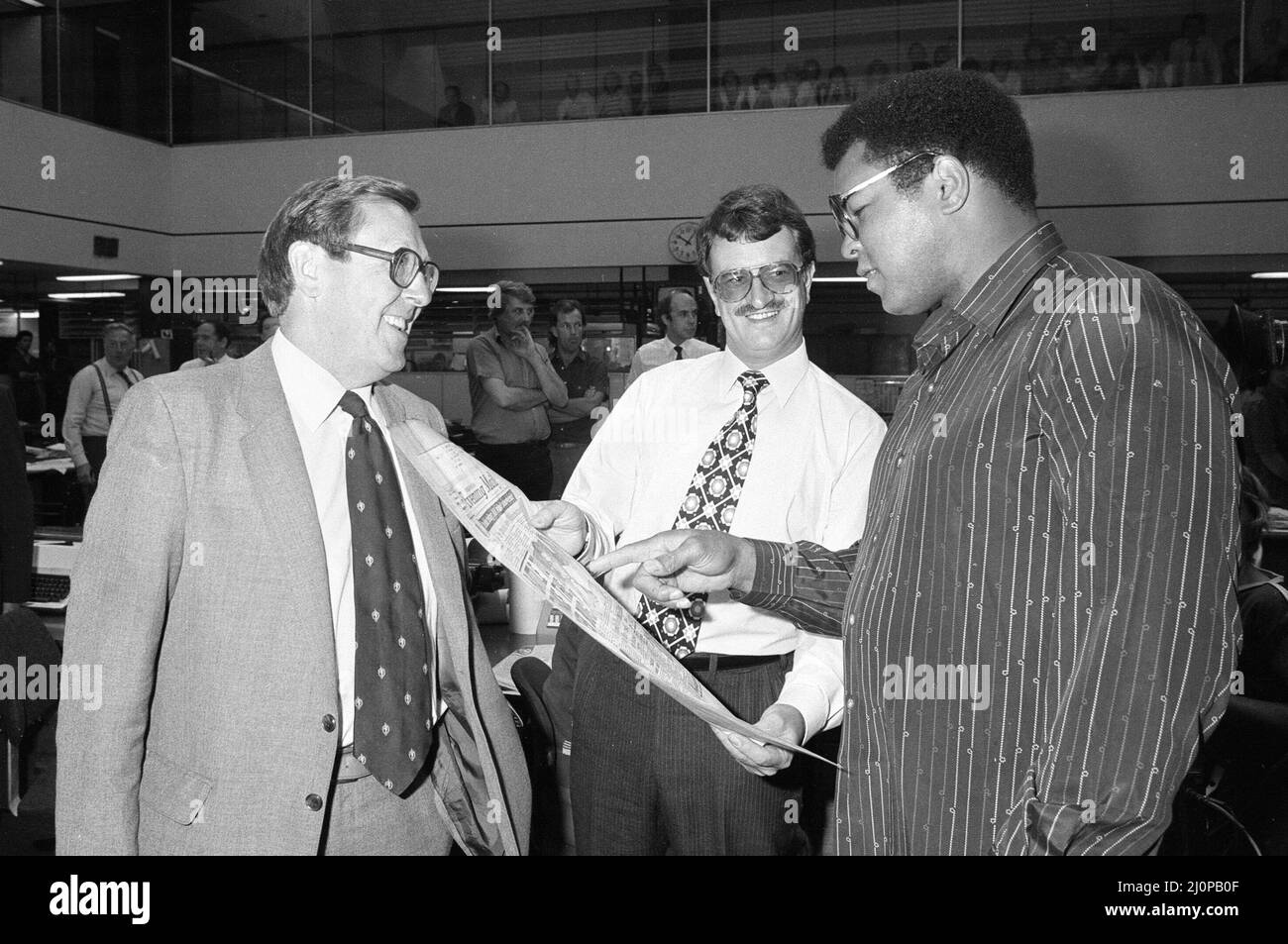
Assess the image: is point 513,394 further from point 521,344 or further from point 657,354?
point 657,354

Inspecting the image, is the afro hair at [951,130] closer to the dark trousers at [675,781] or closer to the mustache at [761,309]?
the mustache at [761,309]

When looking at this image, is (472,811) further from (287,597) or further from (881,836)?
(881,836)

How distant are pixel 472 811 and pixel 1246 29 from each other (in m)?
8.58

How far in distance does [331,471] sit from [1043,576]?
1073 millimetres

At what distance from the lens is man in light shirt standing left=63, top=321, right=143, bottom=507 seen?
6.74 m

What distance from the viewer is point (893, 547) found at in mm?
1245

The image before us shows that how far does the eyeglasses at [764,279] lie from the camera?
1938 millimetres

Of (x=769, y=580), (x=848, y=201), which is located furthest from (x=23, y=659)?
(x=848, y=201)

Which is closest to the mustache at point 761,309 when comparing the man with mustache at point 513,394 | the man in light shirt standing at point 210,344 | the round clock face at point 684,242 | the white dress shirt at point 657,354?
the white dress shirt at point 657,354

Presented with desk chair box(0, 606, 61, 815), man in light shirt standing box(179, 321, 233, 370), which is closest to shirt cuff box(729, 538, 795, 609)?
desk chair box(0, 606, 61, 815)

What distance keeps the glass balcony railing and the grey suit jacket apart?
7.63 m

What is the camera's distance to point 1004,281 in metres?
1.21
